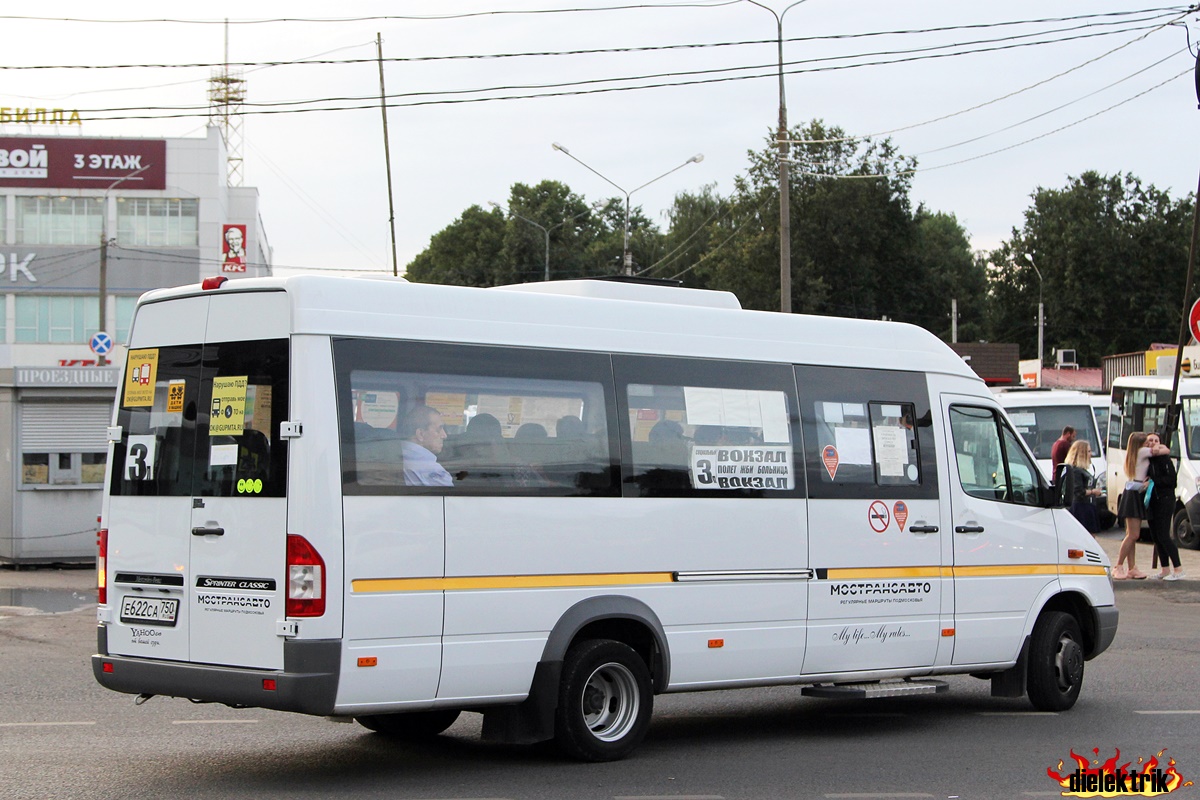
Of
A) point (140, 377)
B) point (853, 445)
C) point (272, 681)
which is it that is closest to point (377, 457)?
point (272, 681)

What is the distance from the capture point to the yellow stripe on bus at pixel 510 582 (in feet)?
23.7

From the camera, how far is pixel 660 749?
8.62 m

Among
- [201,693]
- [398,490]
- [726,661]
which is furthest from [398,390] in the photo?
[726,661]

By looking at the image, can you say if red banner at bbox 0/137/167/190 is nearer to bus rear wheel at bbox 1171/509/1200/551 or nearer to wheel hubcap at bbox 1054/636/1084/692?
bus rear wheel at bbox 1171/509/1200/551

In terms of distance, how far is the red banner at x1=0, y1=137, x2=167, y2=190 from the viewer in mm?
70938

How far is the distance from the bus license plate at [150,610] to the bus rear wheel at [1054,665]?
574 centimetres

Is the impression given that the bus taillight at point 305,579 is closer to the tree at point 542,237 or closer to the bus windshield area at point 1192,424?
the bus windshield area at point 1192,424

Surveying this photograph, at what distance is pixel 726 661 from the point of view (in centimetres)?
860

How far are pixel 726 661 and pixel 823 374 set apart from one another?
6.51 ft

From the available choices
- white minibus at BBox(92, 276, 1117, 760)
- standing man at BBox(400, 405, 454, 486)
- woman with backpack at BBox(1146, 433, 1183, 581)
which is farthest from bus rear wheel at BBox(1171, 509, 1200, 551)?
standing man at BBox(400, 405, 454, 486)

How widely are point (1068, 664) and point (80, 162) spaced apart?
6834 cm

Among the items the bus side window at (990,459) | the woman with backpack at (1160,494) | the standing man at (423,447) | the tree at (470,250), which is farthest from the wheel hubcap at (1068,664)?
the tree at (470,250)

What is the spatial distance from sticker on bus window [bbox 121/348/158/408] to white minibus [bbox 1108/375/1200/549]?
19.1 metres

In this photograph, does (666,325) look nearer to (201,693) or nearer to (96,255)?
(201,693)
